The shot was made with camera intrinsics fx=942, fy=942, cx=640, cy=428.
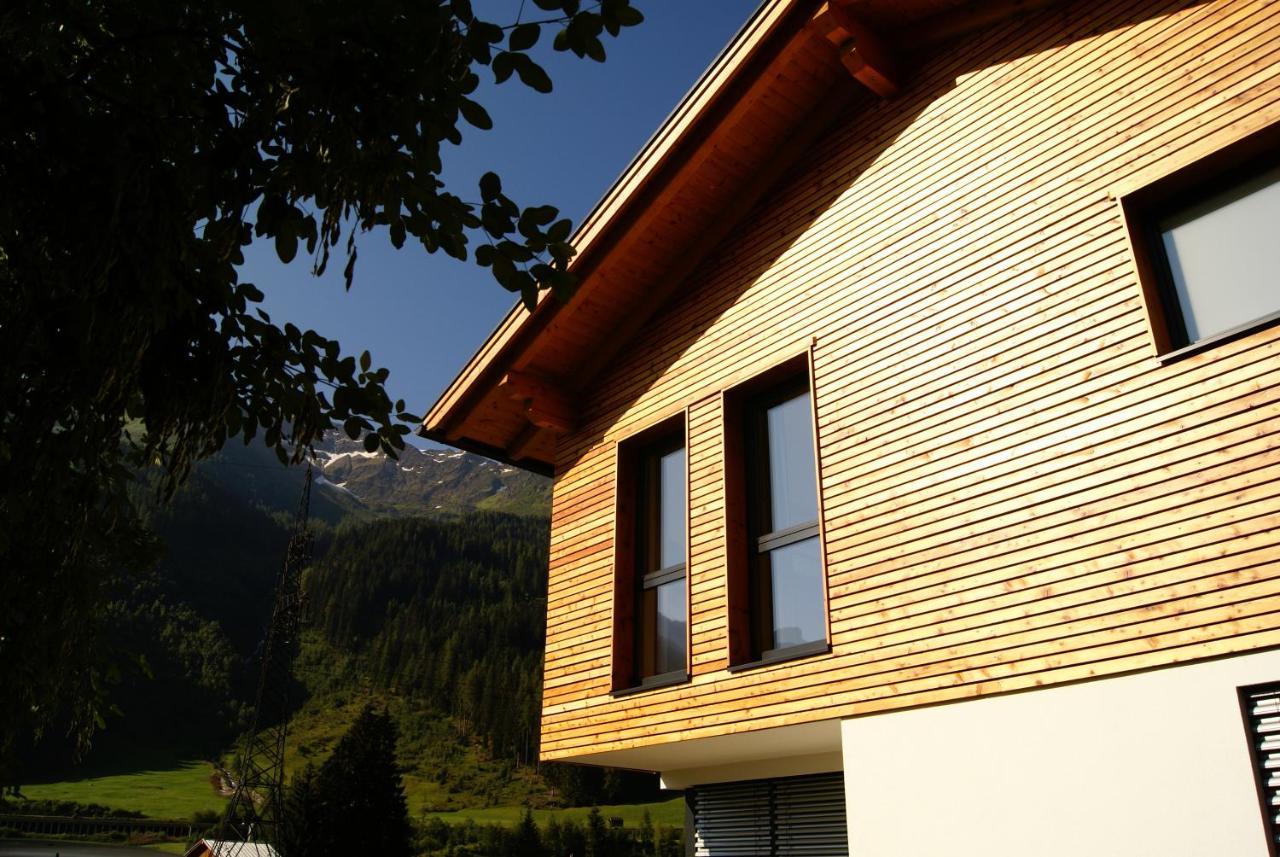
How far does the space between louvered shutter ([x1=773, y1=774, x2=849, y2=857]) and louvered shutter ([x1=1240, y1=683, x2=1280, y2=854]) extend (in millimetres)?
3293

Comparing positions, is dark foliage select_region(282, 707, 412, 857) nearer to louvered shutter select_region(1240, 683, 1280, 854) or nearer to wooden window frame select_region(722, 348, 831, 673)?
wooden window frame select_region(722, 348, 831, 673)

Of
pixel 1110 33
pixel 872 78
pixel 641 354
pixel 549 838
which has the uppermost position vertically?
pixel 872 78

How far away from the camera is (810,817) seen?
23.6 feet

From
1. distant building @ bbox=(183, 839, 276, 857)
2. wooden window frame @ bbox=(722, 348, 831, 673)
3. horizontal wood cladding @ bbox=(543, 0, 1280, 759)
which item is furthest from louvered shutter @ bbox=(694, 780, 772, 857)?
distant building @ bbox=(183, 839, 276, 857)

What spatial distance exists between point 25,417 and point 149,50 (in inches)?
42.4

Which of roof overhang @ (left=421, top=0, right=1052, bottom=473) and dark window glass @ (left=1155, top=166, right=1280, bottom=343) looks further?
roof overhang @ (left=421, top=0, right=1052, bottom=473)

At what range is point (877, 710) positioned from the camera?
5.78 metres

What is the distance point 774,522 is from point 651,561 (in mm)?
1385

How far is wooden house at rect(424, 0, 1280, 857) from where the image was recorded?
470 centimetres

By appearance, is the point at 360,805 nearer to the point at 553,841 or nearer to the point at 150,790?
the point at 553,841

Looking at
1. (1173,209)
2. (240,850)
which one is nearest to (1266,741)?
(1173,209)

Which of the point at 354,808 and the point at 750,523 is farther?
the point at 354,808

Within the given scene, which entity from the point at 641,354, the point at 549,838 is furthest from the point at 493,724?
the point at 641,354

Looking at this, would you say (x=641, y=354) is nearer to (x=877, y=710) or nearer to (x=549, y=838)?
(x=877, y=710)
